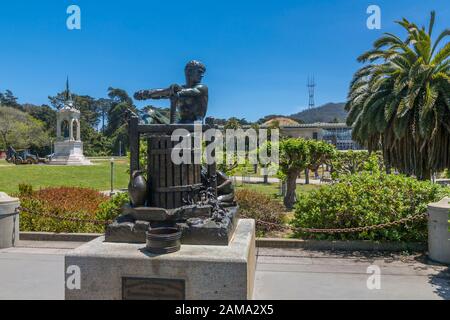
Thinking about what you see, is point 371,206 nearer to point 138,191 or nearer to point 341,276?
point 341,276

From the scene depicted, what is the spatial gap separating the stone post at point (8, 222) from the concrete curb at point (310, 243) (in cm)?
64

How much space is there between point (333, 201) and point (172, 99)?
177 inches

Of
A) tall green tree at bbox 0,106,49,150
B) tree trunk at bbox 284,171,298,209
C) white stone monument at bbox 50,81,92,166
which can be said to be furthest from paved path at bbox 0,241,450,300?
tall green tree at bbox 0,106,49,150

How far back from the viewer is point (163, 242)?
3.91m

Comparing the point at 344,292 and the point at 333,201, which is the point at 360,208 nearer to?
the point at 333,201

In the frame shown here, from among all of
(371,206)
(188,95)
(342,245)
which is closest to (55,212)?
(188,95)

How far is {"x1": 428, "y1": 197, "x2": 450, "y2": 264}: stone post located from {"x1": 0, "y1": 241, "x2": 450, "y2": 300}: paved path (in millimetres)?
287

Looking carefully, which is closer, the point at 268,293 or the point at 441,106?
the point at 268,293

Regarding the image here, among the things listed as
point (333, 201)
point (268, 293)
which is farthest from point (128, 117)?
point (333, 201)

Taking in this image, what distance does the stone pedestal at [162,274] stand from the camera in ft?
12.4

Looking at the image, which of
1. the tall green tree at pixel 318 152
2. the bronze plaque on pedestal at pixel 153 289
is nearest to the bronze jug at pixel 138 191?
the bronze plaque on pedestal at pixel 153 289

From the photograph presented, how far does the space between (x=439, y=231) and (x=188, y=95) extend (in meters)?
5.08
